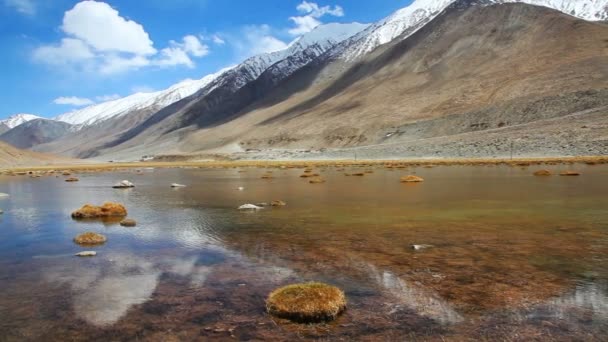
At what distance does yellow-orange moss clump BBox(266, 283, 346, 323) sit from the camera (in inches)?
283

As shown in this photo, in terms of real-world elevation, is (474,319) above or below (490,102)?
below

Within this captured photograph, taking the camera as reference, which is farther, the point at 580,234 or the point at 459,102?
the point at 459,102

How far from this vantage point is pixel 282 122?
625 feet

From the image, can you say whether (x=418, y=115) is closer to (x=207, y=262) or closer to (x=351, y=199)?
(x=351, y=199)

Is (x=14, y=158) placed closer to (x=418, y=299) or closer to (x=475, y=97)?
(x=475, y=97)

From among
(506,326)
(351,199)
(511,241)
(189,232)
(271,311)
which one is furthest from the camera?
(351,199)

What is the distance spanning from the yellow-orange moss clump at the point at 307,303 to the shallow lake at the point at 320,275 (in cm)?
19

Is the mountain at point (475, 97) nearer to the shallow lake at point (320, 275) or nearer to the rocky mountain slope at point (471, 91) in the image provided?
the rocky mountain slope at point (471, 91)

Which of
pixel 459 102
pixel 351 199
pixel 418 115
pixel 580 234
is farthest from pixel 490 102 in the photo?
pixel 580 234

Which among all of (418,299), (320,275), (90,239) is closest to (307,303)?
(418,299)

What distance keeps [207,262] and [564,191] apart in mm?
22227

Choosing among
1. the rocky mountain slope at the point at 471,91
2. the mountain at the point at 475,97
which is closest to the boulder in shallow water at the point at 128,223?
the mountain at the point at 475,97

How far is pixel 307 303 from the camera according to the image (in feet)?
24.2

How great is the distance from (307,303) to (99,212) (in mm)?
14685
